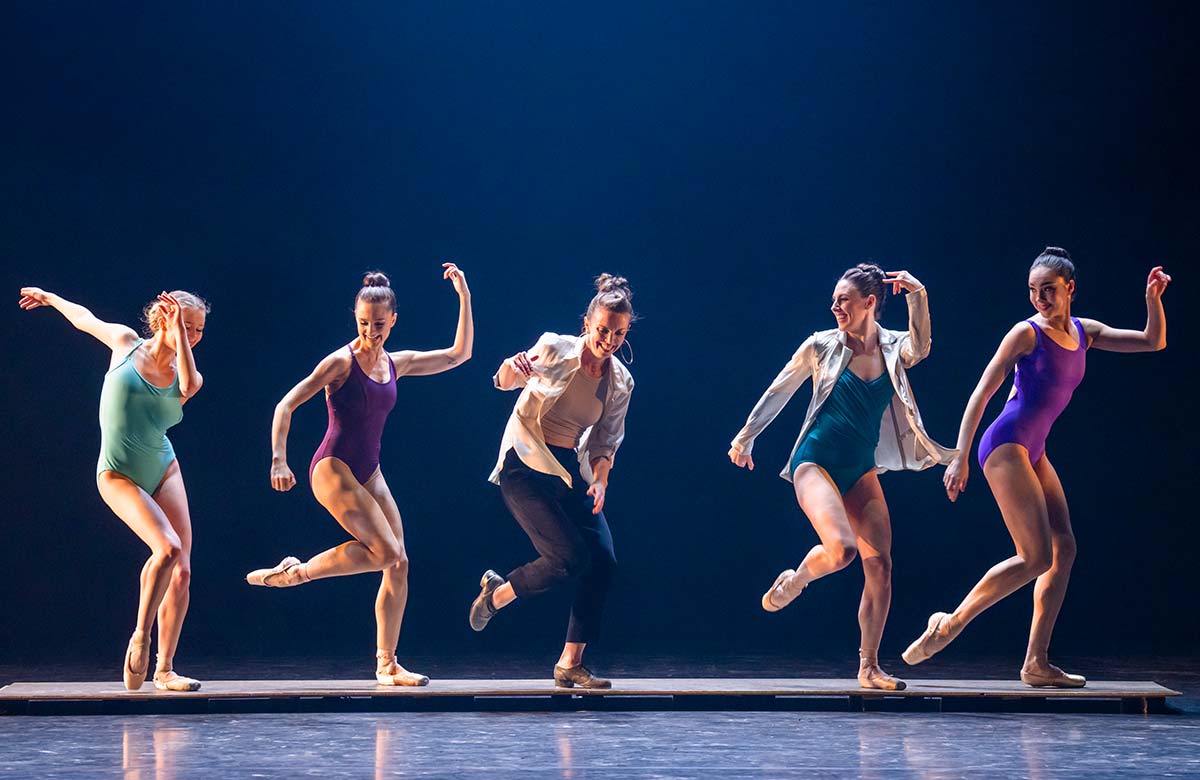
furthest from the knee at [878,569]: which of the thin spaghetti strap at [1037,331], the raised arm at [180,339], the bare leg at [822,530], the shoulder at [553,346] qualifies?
the raised arm at [180,339]

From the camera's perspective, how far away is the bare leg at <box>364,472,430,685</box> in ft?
17.1

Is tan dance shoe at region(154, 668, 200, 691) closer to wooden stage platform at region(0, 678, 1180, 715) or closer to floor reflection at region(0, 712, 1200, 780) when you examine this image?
wooden stage platform at region(0, 678, 1180, 715)

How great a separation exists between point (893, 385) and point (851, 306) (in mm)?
330

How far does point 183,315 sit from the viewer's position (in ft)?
16.9

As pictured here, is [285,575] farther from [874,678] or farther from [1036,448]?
[1036,448]

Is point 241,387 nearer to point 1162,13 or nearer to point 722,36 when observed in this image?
point 722,36

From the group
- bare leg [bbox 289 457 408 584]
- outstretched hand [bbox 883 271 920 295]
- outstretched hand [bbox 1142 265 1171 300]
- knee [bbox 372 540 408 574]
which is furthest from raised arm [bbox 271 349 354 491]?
outstretched hand [bbox 1142 265 1171 300]

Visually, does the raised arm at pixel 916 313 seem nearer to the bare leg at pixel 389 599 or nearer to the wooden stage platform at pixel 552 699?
the wooden stage platform at pixel 552 699

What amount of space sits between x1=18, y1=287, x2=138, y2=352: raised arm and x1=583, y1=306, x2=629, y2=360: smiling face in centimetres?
165

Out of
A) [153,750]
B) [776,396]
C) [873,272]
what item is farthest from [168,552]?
[873,272]

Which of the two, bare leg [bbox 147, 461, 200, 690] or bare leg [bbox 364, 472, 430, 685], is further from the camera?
bare leg [bbox 364, 472, 430, 685]

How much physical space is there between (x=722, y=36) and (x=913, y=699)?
11.6ft

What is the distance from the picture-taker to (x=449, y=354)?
5.43 m

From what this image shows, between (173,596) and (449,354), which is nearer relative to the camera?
(173,596)
